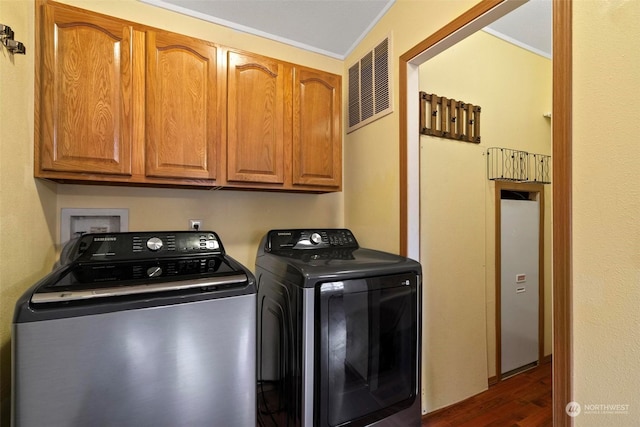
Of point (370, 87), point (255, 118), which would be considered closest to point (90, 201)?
point (255, 118)

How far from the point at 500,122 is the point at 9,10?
3.05 m

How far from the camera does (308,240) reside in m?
1.80

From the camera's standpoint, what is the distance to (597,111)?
2.80 feet

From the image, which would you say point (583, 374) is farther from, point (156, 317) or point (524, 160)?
point (524, 160)

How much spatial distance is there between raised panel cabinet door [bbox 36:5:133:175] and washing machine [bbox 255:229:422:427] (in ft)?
3.21

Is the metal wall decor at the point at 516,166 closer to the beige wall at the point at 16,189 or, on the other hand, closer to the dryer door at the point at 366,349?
the dryer door at the point at 366,349

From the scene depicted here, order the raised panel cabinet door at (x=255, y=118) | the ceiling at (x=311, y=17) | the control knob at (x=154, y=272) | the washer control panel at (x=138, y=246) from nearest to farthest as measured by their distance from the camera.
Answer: the control knob at (x=154, y=272) → the washer control panel at (x=138, y=246) → the raised panel cabinet door at (x=255, y=118) → the ceiling at (x=311, y=17)

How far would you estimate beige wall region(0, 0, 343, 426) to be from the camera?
39.3 inches

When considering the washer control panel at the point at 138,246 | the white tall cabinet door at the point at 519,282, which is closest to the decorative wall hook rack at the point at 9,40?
the washer control panel at the point at 138,246

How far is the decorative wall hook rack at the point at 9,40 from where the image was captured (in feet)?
3.10

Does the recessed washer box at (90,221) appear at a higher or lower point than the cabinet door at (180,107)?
lower

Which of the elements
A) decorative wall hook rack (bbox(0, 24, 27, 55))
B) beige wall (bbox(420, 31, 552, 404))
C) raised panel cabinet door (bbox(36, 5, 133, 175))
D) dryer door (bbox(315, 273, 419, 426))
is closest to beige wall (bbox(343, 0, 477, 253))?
beige wall (bbox(420, 31, 552, 404))

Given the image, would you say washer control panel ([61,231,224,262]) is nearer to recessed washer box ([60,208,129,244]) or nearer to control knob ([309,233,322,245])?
recessed washer box ([60,208,129,244])

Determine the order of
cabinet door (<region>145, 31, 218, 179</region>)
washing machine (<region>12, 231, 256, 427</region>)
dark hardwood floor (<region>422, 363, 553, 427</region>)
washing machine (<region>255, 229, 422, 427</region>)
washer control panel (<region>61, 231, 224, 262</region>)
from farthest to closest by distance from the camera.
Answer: dark hardwood floor (<region>422, 363, 553, 427</region>) → cabinet door (<region>145, 31, 218, 179</region>) → washer control panel (<region>61, 231, 224, 262</region>) → washing machine (<region>255, 229, 422, 427</region>) → washing machine (<region>12, 231, 256, 427</region>)
